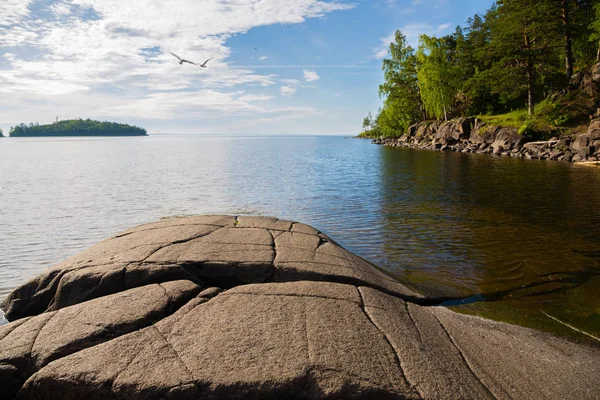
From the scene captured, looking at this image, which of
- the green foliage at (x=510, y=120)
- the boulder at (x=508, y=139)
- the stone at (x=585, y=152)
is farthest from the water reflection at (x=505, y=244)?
the green foliage at (x=510, y=120)

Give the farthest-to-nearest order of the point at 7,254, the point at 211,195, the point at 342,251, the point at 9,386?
1. the point at 211,195
2. the point at 7,254
3. the point at 342,251
4. the point at 9,386

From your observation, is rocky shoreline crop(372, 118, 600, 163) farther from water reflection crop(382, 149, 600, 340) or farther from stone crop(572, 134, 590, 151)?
water reflection crop(382, 149, 600, 340)

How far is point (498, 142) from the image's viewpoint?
4322 cm

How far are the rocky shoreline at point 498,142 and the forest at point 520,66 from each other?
6.11 ft

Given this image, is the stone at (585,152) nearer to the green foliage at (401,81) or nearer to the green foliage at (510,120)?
the green foliage at (510,120)

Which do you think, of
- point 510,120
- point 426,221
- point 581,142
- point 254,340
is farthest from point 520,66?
point 254,340

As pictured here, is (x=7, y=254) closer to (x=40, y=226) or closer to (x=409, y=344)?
(x=40, y=226)

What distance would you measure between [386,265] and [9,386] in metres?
7.48

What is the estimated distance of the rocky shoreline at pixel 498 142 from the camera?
31.2m

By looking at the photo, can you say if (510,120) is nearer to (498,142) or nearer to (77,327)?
(498,142)

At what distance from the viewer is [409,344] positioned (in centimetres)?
444

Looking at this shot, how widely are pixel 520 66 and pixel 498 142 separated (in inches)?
340

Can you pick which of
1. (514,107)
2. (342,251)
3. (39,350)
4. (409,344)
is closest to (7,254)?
(39,350)

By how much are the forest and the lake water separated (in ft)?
52.8
